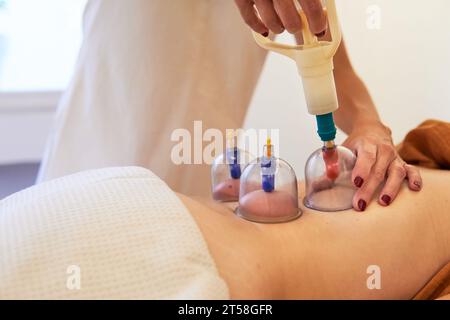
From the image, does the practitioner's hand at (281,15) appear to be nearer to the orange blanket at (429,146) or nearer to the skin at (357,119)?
the skin at (357,119)

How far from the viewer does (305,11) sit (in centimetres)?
81

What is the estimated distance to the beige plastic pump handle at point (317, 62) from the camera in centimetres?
85

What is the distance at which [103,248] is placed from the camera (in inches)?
25.9

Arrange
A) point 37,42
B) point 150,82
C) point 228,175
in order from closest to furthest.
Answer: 1. point 228,175
2. point 150,82
3. point 37,42

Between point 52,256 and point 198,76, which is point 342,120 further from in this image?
point 52,256

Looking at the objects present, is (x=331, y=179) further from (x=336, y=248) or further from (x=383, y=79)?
(x=383, y=79)

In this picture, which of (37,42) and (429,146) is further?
(37,42)

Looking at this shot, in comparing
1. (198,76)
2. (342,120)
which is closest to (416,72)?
(342,120)

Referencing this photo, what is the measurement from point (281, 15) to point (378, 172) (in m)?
0.34

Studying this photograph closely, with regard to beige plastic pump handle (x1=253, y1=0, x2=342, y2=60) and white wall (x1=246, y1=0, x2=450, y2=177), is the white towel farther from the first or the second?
white wall (x1=246, y1=0, x2=450, y2=177)

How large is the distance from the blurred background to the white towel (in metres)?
1.49

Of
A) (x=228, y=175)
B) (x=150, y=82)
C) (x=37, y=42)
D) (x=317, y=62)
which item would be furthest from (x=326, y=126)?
(x=37, y=42)

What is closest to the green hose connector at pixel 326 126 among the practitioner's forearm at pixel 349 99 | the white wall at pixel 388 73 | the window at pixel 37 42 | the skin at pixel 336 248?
the skin at pixel 336 248

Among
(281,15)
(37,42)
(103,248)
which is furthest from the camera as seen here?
(37,42)
